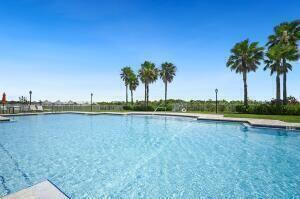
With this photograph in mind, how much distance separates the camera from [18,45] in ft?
72.4

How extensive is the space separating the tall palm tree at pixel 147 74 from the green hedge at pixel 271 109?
17.8m

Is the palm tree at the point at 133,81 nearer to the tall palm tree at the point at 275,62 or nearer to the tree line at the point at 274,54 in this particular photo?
the tree line at the point at 274,54

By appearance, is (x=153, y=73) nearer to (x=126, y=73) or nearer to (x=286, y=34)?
(x=126, y=73)

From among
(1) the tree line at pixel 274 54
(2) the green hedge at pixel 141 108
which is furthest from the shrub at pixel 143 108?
(1) the tree line at pixel 274 54

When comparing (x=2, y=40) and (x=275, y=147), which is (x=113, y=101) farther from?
(x=275, y=147)

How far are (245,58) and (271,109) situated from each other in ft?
26.4

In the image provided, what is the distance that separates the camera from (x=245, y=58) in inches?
1217

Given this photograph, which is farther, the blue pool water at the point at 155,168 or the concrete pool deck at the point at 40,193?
the blue pool water at the point at 155,168

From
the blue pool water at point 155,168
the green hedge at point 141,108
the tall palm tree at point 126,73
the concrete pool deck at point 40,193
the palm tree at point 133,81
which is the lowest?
the blue pool water at point 155,168

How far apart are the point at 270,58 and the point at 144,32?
16.5m

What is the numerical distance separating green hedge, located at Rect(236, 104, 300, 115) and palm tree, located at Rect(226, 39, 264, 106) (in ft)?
4.11

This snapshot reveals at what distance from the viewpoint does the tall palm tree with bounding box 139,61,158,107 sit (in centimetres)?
4319

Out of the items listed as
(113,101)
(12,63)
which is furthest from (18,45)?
(113,101)

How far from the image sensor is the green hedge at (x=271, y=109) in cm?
2434
